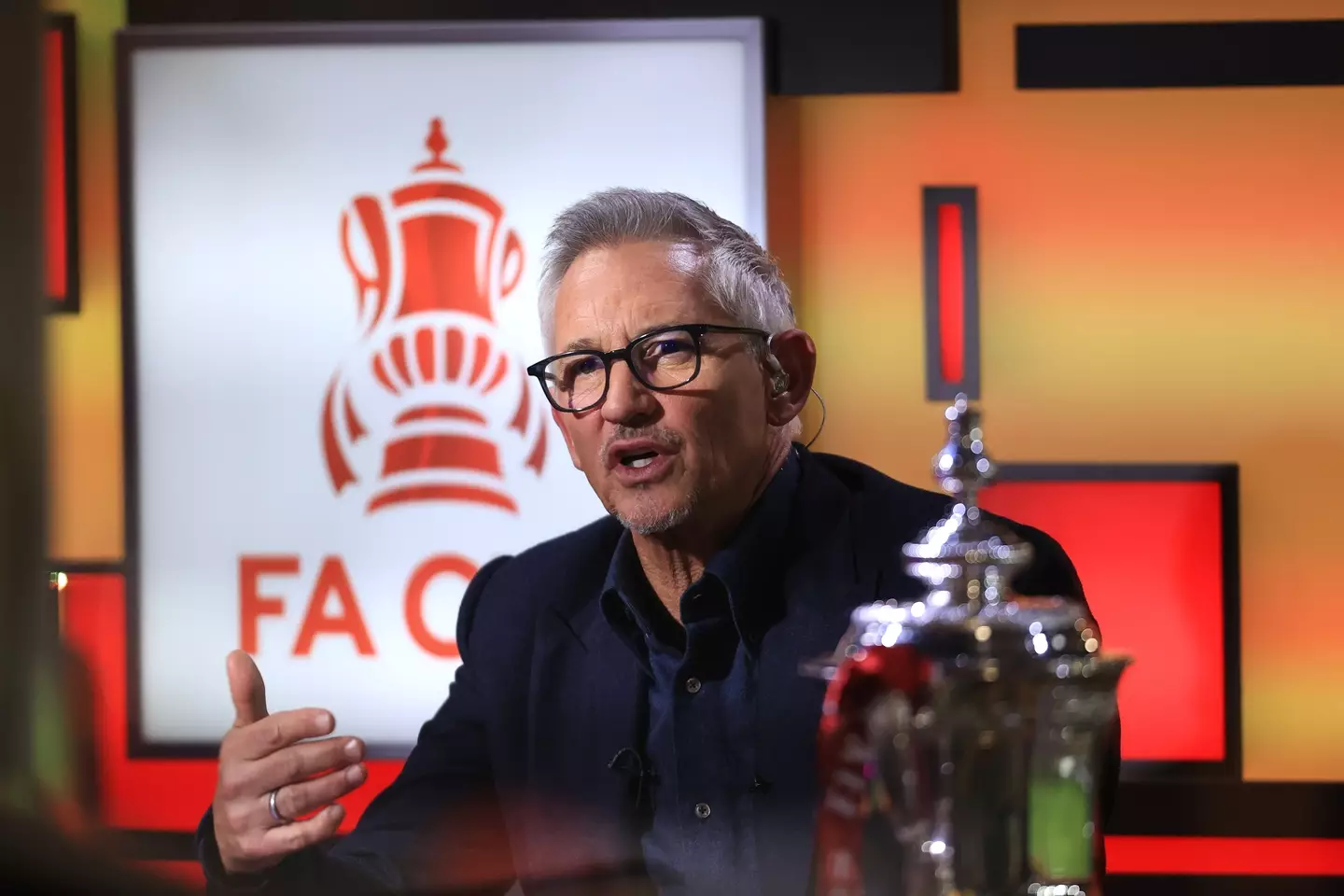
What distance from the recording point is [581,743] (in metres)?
1.78

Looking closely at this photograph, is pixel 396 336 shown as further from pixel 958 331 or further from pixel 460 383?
pixel 958 331

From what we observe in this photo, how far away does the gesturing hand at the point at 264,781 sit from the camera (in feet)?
4.49

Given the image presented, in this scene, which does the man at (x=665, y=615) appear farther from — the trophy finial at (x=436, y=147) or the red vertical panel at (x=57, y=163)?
the red vertical panel at (x=57, y=163)

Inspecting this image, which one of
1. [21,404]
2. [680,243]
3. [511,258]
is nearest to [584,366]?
[680,243]

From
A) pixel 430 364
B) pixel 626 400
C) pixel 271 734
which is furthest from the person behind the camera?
pixel 430 364

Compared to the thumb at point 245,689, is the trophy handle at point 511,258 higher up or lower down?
higher up

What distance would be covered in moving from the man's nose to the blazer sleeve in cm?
44

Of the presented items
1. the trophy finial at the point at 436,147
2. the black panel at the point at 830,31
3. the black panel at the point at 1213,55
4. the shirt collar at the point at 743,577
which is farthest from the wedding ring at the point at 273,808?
the black panel at the point at 1213,55

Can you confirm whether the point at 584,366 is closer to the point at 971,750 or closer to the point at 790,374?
the point at 790,374

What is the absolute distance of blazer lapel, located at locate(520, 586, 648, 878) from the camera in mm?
1688

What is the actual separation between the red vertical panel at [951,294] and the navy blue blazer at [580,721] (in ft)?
1.94

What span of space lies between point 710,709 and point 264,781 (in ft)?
1.78

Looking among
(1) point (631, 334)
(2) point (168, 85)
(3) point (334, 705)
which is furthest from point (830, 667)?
(2) point (168, 85)

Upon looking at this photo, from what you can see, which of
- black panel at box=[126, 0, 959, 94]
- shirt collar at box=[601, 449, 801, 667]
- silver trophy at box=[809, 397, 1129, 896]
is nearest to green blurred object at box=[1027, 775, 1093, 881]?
silver trophy at box=[809, 397, 1129, 896]
